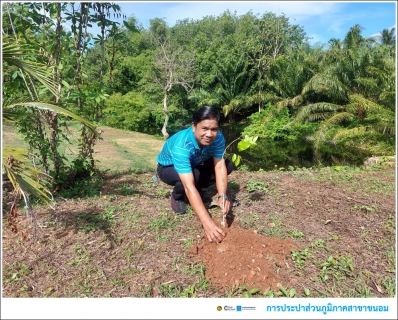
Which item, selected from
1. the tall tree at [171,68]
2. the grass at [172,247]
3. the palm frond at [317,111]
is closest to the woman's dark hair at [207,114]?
the grass at [172,247]

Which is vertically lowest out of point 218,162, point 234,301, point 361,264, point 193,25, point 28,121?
point 361,264

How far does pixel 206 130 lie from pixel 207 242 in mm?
950

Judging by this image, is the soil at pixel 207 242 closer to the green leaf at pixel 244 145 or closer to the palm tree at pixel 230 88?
Result: the green leaf at pixel 244 145

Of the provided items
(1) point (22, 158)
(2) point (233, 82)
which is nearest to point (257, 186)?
(1) point (22, 158)

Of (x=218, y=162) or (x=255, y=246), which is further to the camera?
(x=218, y=162)

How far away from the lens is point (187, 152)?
103 inches

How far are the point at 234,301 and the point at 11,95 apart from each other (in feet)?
11.7

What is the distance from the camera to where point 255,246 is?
2.45 meters

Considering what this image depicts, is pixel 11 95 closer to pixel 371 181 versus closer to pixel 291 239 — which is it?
pixel 291 239

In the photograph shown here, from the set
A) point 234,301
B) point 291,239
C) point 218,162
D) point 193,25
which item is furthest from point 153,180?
point 193,25

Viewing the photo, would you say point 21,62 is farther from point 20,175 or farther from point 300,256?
point 300,256

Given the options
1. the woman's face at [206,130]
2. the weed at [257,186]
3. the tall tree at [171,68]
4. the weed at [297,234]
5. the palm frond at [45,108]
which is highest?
the tall tree at [171,68]

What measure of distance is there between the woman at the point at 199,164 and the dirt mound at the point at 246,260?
0.42 ft

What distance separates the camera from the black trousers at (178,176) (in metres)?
3.08
